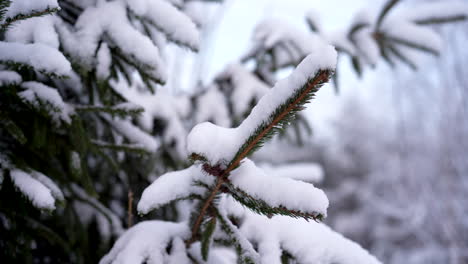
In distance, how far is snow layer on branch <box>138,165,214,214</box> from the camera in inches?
29.8

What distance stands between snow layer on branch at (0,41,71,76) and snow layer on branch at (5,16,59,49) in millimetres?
116

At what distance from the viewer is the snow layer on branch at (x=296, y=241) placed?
0.80m

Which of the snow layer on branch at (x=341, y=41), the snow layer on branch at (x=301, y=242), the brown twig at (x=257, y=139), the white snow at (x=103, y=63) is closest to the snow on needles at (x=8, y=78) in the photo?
the white snow at (x=103, y=63)

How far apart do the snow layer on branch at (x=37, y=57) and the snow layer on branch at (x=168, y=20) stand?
1.25 feet

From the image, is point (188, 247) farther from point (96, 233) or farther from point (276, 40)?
point (276, 40)

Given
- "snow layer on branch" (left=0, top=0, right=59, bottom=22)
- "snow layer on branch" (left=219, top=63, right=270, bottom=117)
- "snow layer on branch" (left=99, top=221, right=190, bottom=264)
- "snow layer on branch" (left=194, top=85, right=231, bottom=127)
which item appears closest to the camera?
"snow layer on branch" (left=0, top=0, right=59, bottom=22)

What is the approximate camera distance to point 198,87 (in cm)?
255

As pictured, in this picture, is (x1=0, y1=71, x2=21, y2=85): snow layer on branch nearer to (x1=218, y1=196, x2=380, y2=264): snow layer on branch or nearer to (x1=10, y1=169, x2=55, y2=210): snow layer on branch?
(x1=10, y1=169, x2=55, y2=210): snow layer on branch

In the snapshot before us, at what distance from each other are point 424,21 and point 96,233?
2.02m

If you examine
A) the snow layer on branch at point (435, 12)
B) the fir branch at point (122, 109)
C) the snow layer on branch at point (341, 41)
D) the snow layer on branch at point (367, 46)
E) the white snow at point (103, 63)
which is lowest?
the fir branch at point (122, 109)

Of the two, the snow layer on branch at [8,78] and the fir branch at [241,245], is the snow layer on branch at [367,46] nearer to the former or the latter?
the fir branch at [241,245]

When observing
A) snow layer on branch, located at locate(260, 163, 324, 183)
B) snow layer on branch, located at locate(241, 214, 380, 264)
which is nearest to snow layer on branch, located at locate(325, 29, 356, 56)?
snow layer on branch, located at locate(260, 163, 324, 183)

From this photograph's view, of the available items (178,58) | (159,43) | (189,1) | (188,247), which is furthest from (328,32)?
(178,58)

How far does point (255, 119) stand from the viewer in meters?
0.59
